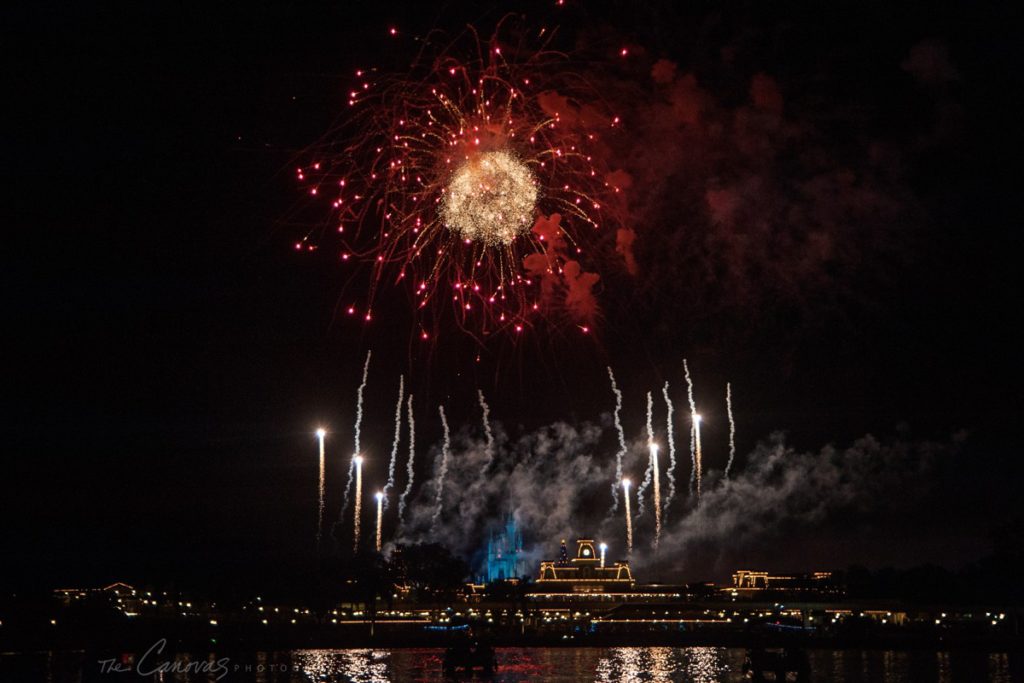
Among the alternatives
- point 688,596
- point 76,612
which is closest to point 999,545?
point 688,596

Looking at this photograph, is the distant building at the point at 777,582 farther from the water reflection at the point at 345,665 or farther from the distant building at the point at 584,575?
the water reflection at the point at 345,665

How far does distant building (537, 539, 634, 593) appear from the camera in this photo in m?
98.1

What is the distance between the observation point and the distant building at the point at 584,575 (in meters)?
98.1

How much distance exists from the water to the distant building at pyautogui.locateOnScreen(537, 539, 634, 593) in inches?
2016

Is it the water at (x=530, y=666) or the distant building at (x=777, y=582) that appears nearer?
the water at (x=530, y=666)

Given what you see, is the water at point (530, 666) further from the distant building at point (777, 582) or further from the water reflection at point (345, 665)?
the distant building at point (777, 582)

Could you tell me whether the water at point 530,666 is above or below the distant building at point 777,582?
below

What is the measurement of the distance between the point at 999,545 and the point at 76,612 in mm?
65827

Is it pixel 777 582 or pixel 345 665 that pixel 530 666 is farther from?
pixel 777 582

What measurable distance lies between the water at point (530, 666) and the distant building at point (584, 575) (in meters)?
51.2

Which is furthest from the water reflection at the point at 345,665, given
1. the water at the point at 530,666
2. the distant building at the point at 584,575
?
the distant building at the point at 584,575

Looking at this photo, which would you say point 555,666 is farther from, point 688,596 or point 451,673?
point 688,596

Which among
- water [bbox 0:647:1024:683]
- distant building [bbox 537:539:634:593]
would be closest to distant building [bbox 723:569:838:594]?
distant building [bbox 537:539:634:593]

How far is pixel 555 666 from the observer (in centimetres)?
3459
